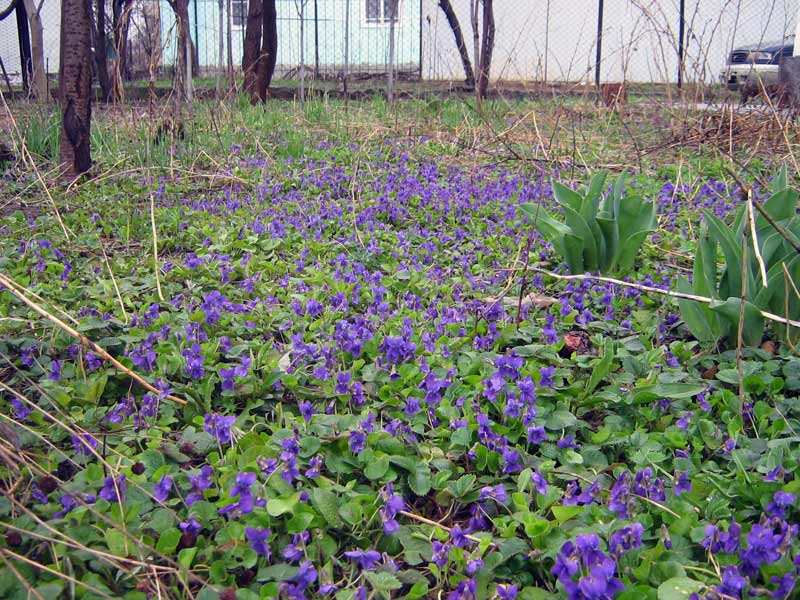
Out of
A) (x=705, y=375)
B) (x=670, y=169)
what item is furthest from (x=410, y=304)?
(x=670, y=169)

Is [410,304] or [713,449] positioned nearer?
[713,449]

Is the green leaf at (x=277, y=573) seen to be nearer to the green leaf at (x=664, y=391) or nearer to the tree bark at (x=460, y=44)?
the green leaf at (x=664, y=391)

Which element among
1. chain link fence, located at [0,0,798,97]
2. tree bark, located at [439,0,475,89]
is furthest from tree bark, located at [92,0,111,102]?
tree bark, located at [439,0,475,89]

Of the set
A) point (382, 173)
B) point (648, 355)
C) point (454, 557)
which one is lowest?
point (454, 557)

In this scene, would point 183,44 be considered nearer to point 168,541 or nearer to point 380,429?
point 380,429

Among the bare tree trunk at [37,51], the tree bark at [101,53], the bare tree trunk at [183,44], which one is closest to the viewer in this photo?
the bare tree trunk at [183,44]

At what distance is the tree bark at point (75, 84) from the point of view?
3.87 metres

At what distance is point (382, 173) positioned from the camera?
4641 mm

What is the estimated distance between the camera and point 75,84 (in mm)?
4051

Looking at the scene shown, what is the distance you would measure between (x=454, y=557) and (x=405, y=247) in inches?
80.4

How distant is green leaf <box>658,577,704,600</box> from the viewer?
119cm

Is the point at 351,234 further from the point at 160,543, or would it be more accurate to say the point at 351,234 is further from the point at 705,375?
the point at 160,543

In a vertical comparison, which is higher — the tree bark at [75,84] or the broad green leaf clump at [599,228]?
the tree bark at [75,84]

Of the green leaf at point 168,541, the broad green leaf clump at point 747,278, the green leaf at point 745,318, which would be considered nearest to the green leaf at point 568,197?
the broad green leaf clump at point 747,278
